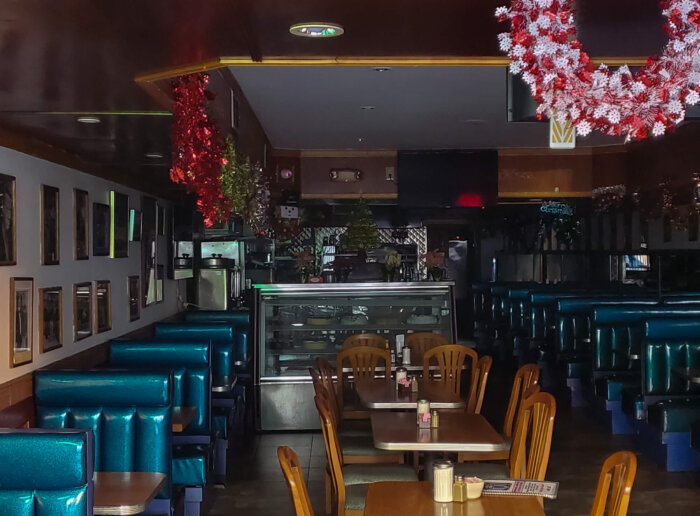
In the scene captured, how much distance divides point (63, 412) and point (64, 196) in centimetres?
187

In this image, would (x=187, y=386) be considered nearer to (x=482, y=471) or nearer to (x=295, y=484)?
(x=482, y=471)

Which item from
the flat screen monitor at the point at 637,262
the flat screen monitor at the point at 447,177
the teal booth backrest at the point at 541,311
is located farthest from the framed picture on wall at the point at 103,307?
the flat screen monitor at the point at 637,262

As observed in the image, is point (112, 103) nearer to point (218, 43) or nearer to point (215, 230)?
point (218, 43)

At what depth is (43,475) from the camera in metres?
3.46

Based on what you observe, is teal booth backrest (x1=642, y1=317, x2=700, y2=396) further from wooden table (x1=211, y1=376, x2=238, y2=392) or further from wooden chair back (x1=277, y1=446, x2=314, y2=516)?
wooden chair back (x1=277, y1=446, x2=314, y2=516)

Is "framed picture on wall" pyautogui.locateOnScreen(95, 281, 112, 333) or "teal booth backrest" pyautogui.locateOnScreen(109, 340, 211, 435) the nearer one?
"teal booth backrest" pyautogui.locateOnScreen(109, 340, 211, 435)

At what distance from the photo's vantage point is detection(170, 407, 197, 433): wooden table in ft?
17.6

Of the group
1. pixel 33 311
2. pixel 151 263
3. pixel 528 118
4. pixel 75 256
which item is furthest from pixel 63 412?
pixel 151 263

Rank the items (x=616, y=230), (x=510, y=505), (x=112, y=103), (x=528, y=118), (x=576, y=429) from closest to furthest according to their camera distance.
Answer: (x=510, y=505), (x=528, y=118), (x=112, y=103), (x=576, y=429), (x=616, y=230)

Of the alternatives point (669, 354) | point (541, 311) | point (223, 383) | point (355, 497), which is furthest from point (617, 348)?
point (355, 497)

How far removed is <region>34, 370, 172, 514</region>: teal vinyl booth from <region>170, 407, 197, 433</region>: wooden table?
0.16 m

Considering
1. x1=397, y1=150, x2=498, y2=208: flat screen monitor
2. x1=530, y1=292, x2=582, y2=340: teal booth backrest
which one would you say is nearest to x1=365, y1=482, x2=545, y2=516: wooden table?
x1=397, y1=150, x2=498, y2=208: flat screen monitor

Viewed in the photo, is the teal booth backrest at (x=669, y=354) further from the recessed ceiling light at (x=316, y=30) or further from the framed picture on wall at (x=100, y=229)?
the recessed ceiling light at (x=316, y=30)

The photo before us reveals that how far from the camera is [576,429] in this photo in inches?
344
